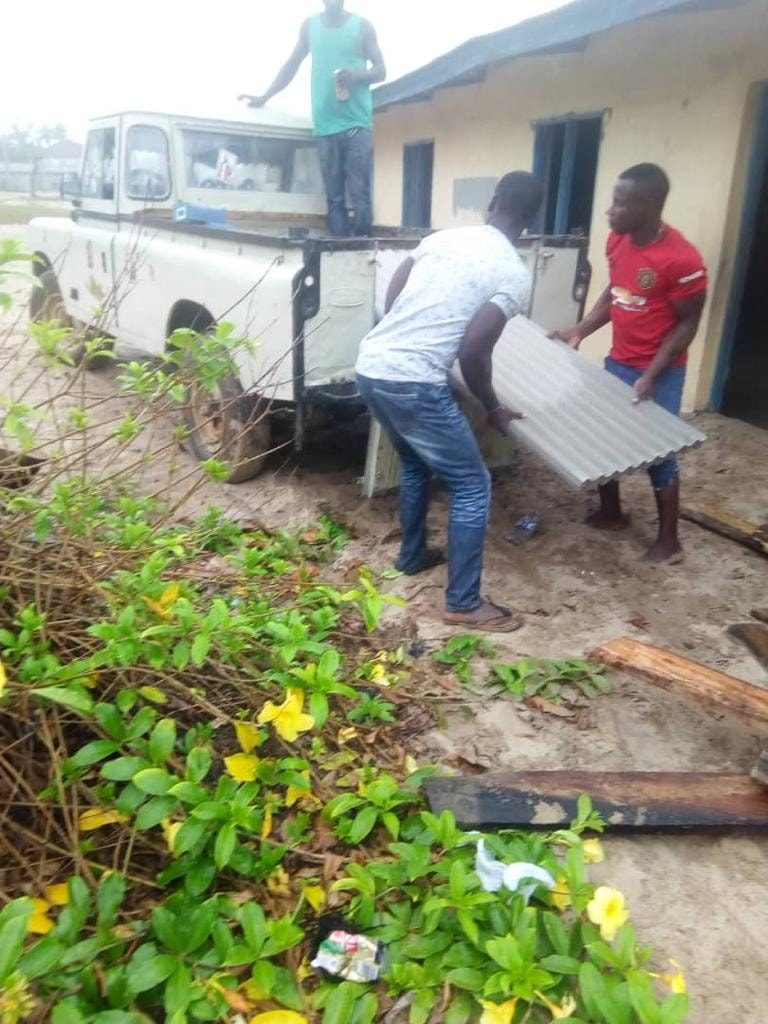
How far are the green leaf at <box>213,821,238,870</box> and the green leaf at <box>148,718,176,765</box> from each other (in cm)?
22

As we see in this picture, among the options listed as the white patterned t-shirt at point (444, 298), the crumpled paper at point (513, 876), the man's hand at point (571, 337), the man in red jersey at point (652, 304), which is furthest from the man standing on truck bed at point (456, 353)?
the crumpled paper at point (513, 876)

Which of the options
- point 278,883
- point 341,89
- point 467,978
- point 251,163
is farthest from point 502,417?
point 251,163

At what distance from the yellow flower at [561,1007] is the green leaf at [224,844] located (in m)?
0.73

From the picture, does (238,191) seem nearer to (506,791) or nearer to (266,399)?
(266,399)

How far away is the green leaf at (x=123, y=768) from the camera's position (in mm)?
1853

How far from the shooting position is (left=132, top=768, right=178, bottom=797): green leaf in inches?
72.9

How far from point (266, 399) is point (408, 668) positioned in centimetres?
178

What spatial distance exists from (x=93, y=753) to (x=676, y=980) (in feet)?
4.57

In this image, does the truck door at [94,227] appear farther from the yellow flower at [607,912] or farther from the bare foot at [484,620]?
the yellow flower at [607,912]

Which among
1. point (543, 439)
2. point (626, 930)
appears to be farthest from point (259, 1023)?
point (543, 439)

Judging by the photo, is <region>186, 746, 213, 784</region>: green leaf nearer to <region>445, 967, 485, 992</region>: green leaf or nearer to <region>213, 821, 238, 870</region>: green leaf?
<region>213, 821, 238, 870</region>: green leaf

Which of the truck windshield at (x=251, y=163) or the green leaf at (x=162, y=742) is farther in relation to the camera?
the truck windshield at (x=251, y=163)

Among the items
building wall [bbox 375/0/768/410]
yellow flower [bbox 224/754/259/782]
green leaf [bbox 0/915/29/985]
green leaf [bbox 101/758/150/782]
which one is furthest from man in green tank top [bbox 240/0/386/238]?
green leaf [bbox 0/915/29/985]

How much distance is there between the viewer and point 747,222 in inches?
201
